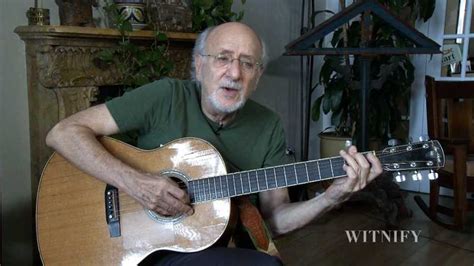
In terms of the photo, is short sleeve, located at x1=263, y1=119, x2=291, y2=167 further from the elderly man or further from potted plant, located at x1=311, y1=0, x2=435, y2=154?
potted plant, located at x1=311, y1=0, x2=435, y2=154

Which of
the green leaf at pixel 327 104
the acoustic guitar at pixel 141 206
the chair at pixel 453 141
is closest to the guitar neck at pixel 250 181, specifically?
the acoustic guitar at pixel 141 206

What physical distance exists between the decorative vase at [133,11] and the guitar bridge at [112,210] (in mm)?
854

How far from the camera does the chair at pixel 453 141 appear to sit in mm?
2621

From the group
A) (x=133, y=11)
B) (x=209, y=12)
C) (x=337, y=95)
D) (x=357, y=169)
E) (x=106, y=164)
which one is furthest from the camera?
(x=337, y=95)

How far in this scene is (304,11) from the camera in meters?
3.62

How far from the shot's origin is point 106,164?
4.15 ft

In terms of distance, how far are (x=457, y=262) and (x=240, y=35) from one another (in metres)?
1.72

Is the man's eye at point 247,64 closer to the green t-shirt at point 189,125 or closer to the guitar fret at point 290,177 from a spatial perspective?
the green t-shirt at point 189,125

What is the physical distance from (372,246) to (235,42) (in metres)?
1.65

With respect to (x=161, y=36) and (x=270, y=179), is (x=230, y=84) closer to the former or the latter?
(x=270, y=179)

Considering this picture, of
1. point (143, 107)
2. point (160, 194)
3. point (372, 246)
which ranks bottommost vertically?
point (372, 246)

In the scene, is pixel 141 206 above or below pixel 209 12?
below

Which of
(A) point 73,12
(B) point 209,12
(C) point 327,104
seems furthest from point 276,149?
(C) point 327,104

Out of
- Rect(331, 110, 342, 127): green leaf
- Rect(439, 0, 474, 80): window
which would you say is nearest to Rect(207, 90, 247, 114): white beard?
Rect(331, 110, 342, 127): green leaf
